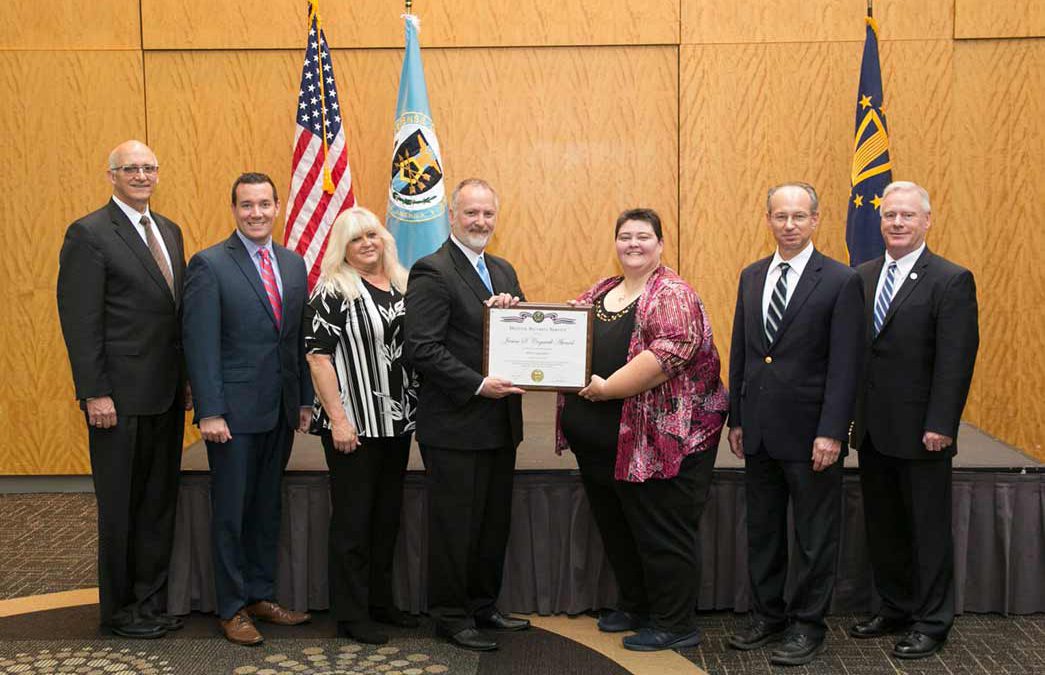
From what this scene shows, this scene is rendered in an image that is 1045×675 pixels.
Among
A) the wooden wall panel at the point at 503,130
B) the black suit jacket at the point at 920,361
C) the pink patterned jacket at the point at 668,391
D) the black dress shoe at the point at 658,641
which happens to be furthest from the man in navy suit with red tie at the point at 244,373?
the wooden wall panel at the point at 503,130

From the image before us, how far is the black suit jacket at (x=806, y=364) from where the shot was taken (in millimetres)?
3270

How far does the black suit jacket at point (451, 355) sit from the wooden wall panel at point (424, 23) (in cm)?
278

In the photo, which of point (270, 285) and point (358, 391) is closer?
point (358, 391)

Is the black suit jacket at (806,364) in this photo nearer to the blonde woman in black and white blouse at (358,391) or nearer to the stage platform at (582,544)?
the stage platform at (582,544)

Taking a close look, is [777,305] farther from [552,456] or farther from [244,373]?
[244,373]

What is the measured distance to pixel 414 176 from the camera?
5547mm

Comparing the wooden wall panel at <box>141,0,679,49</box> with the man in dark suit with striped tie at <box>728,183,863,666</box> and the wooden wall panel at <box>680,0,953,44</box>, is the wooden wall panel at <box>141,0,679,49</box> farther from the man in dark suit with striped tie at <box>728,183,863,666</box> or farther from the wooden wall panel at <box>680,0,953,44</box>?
the man in dark suit with striped tie at <box>728,183,863,666</box>

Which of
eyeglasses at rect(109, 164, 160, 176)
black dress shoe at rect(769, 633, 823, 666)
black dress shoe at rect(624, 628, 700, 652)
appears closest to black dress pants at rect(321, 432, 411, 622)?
black dress shoe at rect(624, 628, 700, 652)

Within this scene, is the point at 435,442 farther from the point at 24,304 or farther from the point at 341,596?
the point at 24,304

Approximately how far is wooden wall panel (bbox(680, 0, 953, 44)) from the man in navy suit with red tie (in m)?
3.15

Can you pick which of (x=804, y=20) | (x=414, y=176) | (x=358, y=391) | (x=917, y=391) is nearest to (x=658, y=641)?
(x=917, y=391)

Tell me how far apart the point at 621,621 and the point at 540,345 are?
45.0 inches

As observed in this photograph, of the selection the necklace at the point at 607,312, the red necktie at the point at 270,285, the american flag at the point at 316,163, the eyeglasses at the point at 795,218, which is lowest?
the necklace at the point at 607,312

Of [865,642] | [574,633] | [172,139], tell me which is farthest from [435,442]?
[172,139]
